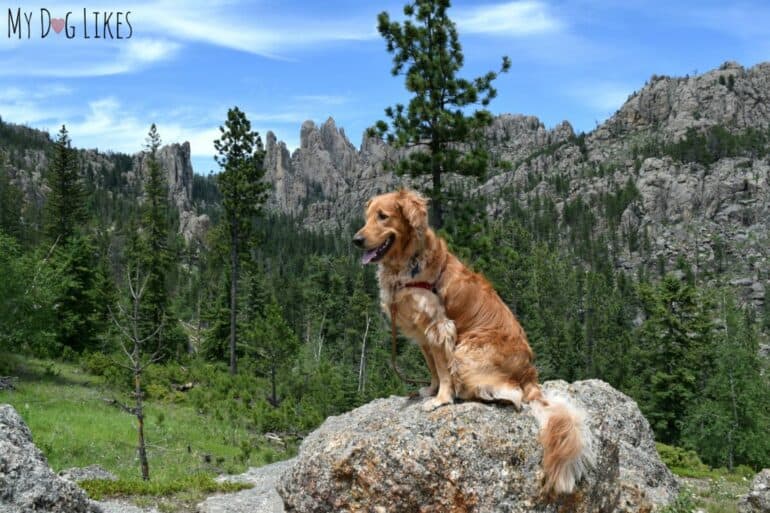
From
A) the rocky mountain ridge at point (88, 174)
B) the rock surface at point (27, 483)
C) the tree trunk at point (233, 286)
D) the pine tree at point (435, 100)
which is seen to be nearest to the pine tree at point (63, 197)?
the tree trunk at point (233, 286)

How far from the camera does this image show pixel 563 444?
479cm

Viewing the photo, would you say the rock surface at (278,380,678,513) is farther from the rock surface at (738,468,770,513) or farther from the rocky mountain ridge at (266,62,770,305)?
the rocky mountain ridge at (266,62,770,305)

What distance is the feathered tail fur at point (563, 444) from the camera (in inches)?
189

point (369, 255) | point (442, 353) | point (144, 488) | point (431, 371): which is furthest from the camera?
point (144, 488)

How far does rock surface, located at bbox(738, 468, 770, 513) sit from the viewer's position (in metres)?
9.15

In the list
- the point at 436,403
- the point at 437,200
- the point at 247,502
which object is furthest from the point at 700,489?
the point at 436,403

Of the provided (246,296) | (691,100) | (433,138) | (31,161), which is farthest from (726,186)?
(31,161)

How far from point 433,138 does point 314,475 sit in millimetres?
14323

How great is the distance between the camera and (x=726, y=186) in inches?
6112

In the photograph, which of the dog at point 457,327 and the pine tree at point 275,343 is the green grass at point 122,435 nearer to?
the pine tree at point 275,343

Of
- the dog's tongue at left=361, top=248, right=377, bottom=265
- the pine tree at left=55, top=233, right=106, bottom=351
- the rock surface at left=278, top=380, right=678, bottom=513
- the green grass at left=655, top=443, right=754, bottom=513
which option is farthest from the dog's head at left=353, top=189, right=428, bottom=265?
the pine tree at left=55, top=233, right=106, bottom=351

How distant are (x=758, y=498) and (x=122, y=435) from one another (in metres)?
16.9

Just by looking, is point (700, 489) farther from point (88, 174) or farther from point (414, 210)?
point (88, 174)

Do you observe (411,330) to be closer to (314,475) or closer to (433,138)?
(314,475)
